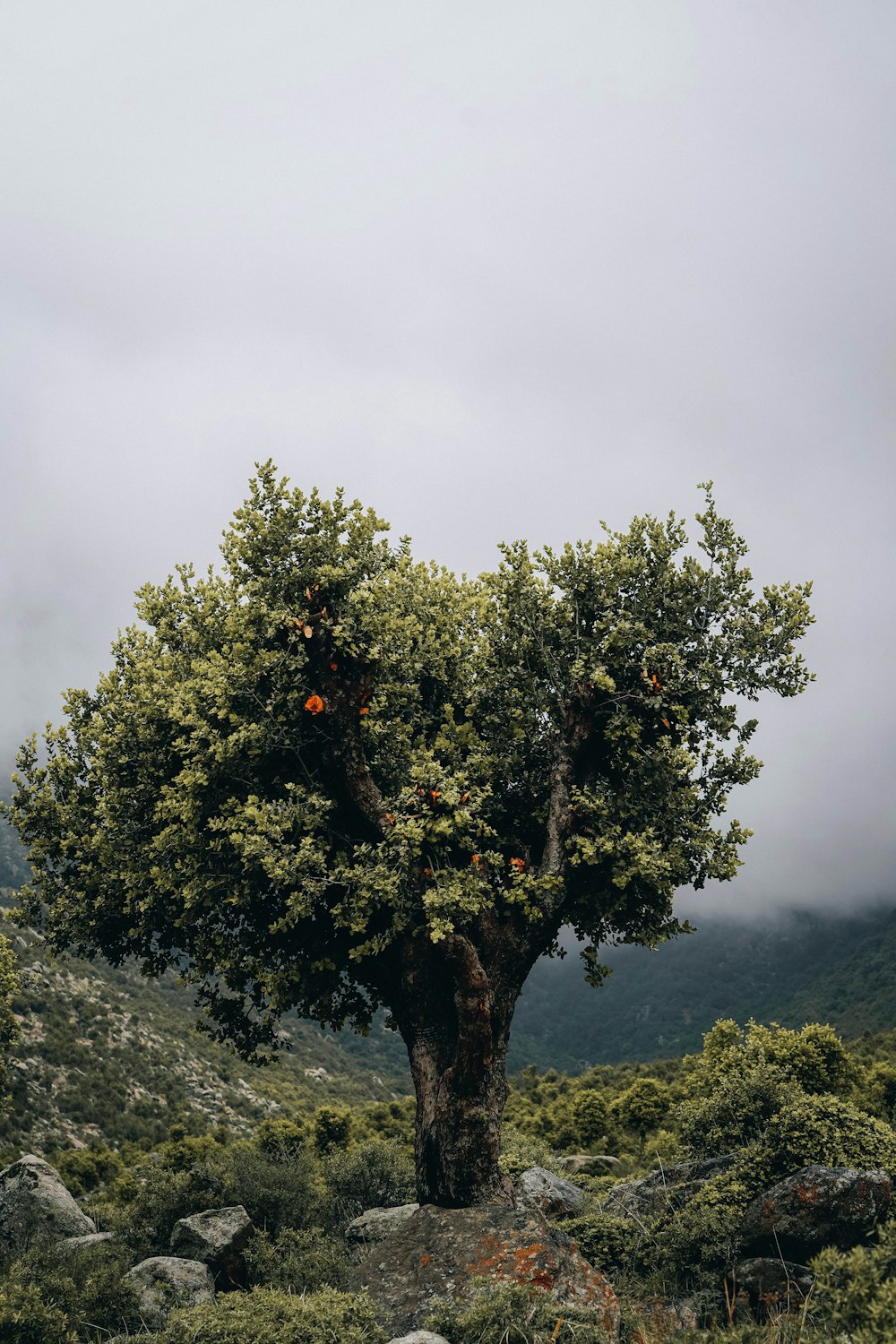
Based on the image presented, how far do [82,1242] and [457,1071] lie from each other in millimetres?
9409

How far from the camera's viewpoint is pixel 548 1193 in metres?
19.4

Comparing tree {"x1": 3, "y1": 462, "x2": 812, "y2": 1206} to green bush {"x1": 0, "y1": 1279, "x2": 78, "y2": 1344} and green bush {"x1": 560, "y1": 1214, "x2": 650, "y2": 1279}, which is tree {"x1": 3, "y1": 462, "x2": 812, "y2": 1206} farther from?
green bush {"x1": 0, "y1": 1279, "x2": 78, "y2": 1344}

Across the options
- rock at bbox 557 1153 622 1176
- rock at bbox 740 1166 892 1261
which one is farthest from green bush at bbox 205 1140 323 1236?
rock at bbox 557 1153 622 1176

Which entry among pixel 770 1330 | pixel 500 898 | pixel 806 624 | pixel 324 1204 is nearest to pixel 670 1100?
pixel 324 1204

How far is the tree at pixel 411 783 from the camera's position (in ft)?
Answer: 50.9

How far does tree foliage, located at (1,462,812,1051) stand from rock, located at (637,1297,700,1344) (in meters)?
6.14

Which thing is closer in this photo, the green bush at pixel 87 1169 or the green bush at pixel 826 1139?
the green bush at pixel 826 1139

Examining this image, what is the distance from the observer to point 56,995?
2512 inches

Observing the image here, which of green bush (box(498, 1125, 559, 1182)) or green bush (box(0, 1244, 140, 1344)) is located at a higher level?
green bush (box(0, 1244, 140, 1344))

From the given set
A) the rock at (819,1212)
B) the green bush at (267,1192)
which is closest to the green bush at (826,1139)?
the rock at (819,1212)

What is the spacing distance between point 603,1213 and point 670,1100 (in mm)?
23196

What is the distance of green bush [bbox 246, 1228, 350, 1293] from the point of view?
46.2 feet

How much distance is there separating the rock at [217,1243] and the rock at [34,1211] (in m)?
3.72

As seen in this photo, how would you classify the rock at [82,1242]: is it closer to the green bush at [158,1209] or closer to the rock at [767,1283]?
the green bush at [158,1209]
